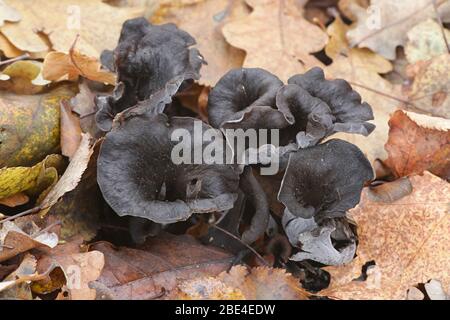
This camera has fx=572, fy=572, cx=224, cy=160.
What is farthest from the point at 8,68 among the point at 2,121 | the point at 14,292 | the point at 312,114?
the point at 312,114

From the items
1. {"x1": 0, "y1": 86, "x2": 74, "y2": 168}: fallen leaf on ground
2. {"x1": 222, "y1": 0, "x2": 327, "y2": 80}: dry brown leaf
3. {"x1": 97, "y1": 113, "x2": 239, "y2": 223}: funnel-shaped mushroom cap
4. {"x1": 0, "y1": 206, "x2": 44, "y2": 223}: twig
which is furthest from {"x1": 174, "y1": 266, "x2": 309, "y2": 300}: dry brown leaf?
{"x1": 222, "y1": 0, "x2": 327, "y2": 80}: dry brown leaf

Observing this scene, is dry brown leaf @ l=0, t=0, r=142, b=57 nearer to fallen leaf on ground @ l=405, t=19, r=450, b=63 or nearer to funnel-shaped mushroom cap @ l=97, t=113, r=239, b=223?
funnel-shaped mushroom cap @ l=97, t=113, r=239, b=223

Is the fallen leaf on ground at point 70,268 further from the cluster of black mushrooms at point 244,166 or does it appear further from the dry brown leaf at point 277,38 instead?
the dry brown leaf at point 277,38

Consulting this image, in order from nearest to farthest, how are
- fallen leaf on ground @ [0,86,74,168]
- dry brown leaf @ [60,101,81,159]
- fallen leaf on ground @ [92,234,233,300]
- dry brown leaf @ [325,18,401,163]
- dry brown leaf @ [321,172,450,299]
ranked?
fallen leaf on ground @ [92,234,233,300] < dry brown leaf @ [321,172,450,299] < fallen leaf on ground @ [0,86,74,168] < dry brown leaf @ [60,101,81,159] < dry brown leaf @ [325,18,401,163]

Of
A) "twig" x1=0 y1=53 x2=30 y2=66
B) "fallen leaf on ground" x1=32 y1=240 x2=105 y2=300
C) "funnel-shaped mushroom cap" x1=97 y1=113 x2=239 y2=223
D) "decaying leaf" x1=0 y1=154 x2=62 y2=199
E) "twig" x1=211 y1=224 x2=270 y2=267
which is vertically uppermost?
"twig" x1=0 y1=53 x2=30 y2=66

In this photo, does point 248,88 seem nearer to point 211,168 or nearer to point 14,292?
point 211,168

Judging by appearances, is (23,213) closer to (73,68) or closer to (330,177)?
(73,68)
